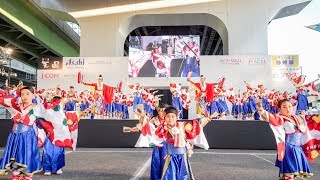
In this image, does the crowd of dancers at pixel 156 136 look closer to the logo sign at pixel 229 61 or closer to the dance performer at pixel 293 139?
the dance performer at pixel 293 139

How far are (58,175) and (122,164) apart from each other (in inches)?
52.8

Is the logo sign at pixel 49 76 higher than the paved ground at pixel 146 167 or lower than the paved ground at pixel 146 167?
higher

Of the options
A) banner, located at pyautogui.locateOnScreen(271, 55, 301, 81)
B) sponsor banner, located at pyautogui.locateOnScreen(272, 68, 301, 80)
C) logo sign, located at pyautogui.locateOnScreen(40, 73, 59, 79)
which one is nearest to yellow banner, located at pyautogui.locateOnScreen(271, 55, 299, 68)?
banner, located at pyautogui.locateOnScreen(271, 55, 301, 81)

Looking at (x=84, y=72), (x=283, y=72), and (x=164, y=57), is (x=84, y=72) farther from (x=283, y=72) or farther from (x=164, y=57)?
(x=283, y=72)

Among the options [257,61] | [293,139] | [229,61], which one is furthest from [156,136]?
[257,61]

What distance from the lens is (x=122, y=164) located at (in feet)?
19.4

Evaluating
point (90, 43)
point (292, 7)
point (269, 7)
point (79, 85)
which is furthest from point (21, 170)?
point (292, 7)

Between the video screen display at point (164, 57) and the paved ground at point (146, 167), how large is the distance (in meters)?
9.31

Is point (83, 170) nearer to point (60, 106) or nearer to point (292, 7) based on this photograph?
point (60, 106)

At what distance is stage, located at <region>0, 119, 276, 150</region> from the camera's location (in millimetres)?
8594

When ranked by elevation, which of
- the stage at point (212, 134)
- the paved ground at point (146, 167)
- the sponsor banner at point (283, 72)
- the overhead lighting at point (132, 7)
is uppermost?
the overhead lighting at point (132, 7)

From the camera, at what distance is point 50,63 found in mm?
15930

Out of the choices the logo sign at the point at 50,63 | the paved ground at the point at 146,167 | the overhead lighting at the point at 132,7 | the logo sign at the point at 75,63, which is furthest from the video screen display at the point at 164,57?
the paved ground at the point at 146,167

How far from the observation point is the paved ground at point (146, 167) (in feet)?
15.7
